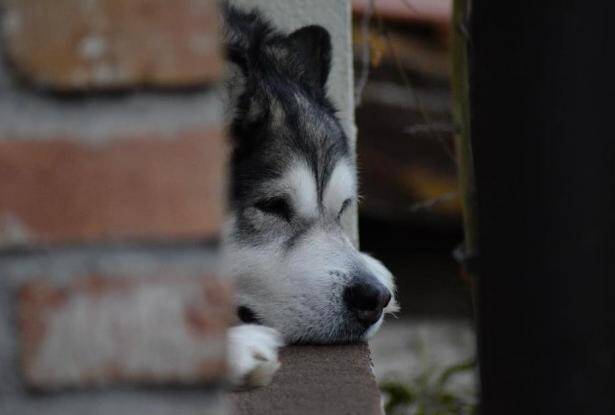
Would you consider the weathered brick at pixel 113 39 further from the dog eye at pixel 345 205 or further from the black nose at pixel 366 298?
the dog eye at pixel 345 205

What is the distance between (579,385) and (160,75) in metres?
0.62

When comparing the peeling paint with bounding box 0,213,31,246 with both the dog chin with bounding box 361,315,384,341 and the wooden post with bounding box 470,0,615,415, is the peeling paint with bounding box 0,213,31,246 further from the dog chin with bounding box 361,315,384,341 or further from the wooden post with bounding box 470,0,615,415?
the dog chin with bounding box 361,315,384,341

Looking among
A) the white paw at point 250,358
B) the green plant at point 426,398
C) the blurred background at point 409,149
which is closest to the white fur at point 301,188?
the white paw at point 250,358

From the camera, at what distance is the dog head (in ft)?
8.48

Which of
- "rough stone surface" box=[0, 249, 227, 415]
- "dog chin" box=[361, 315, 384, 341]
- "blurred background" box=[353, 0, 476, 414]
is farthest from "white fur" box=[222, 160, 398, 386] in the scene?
"blurred background" box=[353, 0, 476, 414]

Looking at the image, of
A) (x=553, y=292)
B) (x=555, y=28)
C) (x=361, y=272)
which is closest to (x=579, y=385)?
(x=553, y=292)

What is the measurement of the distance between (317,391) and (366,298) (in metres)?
0.87

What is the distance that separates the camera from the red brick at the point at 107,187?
1.01 metres

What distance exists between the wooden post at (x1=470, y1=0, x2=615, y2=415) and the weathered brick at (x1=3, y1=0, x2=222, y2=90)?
0.39 metres

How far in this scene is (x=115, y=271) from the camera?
1.02 metres

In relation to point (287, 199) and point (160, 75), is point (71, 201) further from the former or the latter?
point (287, 199)

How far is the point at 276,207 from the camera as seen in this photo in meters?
2.79

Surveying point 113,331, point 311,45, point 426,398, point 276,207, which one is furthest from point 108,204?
point 426,398

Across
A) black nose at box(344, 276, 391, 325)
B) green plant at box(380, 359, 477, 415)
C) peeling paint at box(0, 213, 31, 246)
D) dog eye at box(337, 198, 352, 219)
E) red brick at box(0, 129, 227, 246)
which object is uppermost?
red brick at box(0, 129, 227, 246)
